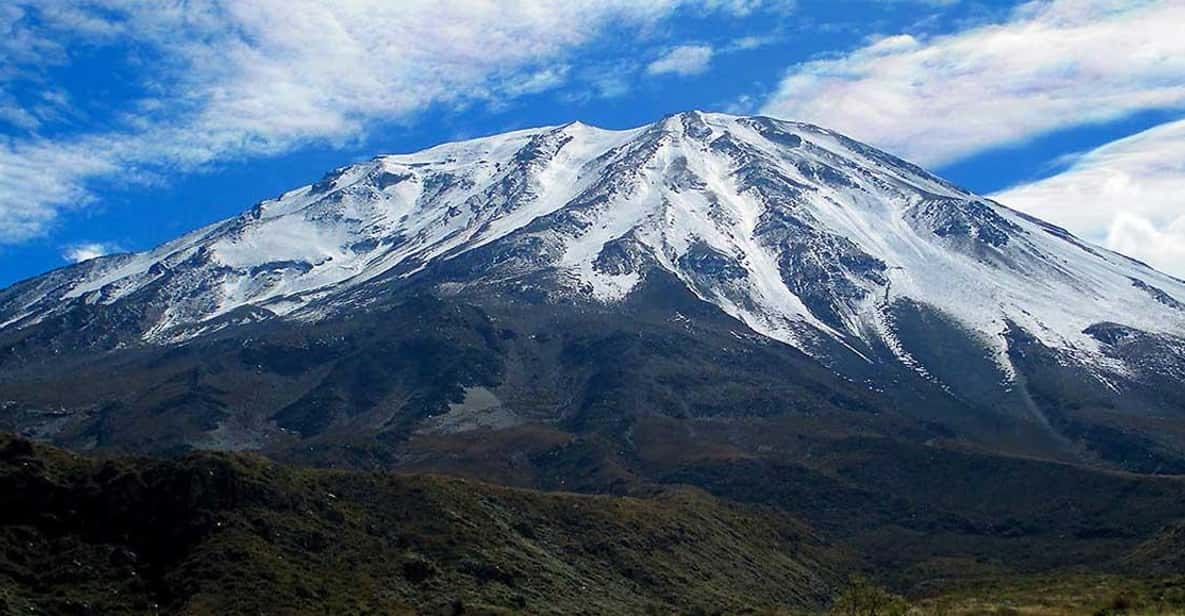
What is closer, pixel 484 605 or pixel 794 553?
pixel 484 605

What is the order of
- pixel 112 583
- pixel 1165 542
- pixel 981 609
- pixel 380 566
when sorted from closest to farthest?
pixel 981 609, pixel 112 583, pixel 380 566, pixel 1165 542

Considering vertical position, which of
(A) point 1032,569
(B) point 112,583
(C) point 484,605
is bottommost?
(A) point 1032,569

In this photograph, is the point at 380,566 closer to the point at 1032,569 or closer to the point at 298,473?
the point at 298,473

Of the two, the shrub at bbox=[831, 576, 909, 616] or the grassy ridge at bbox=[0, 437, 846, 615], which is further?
the grassy ridge at bbox=[0, 437, 846, 615]

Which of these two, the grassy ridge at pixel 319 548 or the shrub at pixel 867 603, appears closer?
the shrub at pixel 867 603

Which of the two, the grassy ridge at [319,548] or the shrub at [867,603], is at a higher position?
the grassy ridge at [319,548]

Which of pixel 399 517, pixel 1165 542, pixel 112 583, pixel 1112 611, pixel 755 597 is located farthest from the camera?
pixel 1165 542

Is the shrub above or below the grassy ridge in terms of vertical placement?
below

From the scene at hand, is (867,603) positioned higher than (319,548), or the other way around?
(319,548)

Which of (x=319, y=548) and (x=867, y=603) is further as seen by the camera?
(x=319, y=548)

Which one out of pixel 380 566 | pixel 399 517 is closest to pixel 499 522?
pixel 399 517

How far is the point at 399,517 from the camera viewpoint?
126562 mm

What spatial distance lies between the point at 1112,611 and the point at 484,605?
208ft

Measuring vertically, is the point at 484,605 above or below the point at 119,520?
below
